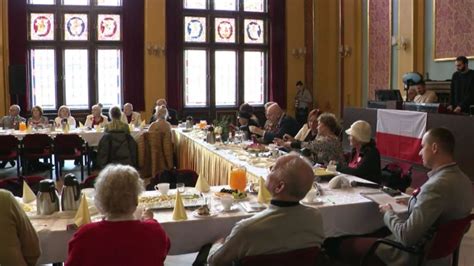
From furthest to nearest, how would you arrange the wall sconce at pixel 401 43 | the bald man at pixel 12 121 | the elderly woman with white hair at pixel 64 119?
the wall sconce at pixel 401 43 < the elderly woman with white hair at pixel 64 119 < the bald man at pixel 12 121

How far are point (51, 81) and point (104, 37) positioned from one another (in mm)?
1718

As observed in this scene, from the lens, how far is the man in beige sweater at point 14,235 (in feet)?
8.03

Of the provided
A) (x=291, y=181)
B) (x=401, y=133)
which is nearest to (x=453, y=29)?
(x=401, y=133)

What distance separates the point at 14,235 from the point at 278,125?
506cm

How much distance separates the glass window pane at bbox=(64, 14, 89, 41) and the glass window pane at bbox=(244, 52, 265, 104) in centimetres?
434

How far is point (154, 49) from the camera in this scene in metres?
12.9

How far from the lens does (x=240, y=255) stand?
231cm

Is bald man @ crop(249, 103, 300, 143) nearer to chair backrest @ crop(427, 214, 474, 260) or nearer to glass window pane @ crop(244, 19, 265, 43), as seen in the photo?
chair backrest @ crop(427, 214, 474, 260)

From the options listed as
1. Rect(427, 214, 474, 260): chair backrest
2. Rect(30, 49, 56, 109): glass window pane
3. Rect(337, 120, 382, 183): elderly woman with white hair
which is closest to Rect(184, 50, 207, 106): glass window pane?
Rect(30, 49, 56, 109): glass window pane

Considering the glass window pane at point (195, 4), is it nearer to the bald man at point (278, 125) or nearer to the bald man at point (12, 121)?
the bald man at point (12, 121)

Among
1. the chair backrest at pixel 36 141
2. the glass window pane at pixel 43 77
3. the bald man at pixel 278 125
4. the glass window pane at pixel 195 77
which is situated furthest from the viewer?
the glass window pane at pixel 195 77

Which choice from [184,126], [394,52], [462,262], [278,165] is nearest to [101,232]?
[278,165]

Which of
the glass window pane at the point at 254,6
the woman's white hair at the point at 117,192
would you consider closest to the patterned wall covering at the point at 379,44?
the glass window pane at the point at 254,6

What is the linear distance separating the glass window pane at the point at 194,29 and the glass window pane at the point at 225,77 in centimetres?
65
